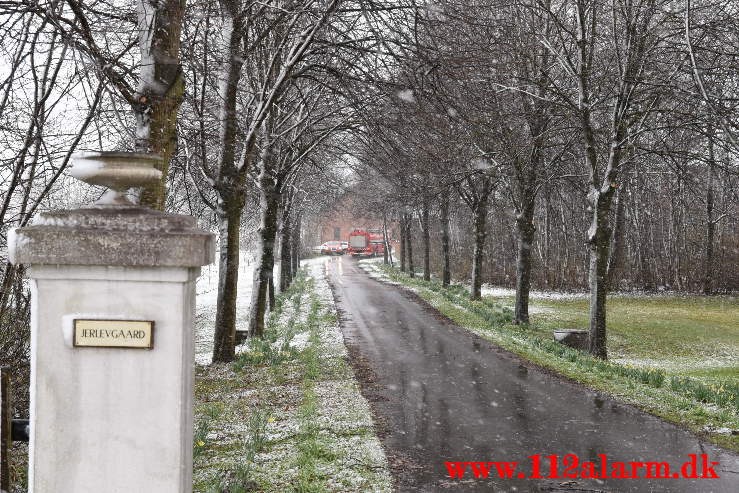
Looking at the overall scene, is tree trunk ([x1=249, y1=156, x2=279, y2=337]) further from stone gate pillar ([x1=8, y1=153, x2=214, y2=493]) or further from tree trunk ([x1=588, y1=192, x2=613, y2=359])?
stone gate pillar ([x1=8, y1=153, x2=214, y2=493])

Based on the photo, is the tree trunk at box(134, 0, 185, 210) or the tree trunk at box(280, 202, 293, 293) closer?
the tree trunk at box(134, 0, 185, 210)

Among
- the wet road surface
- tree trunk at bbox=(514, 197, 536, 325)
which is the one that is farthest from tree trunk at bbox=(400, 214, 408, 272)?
the wet road surface

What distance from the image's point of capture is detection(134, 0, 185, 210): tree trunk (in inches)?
218

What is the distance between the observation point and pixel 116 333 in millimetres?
3074

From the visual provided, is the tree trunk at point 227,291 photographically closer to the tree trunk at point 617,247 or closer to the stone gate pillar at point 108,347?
the stone gate pillar at point 108,347

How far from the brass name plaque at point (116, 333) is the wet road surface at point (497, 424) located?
2935 millimetres

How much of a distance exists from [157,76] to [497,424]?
5.38 m

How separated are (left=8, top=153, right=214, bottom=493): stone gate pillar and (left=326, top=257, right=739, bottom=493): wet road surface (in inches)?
104

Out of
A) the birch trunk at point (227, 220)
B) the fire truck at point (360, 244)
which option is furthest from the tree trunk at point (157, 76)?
the fire truck at point (360, 244)

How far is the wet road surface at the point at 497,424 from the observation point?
5336 mm

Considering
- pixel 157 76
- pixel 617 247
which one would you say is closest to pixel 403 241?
pixel 617 247

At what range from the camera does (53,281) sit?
3.04 meters

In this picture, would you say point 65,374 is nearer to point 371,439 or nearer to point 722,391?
point 371,439

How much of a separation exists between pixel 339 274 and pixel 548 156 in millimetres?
20405
